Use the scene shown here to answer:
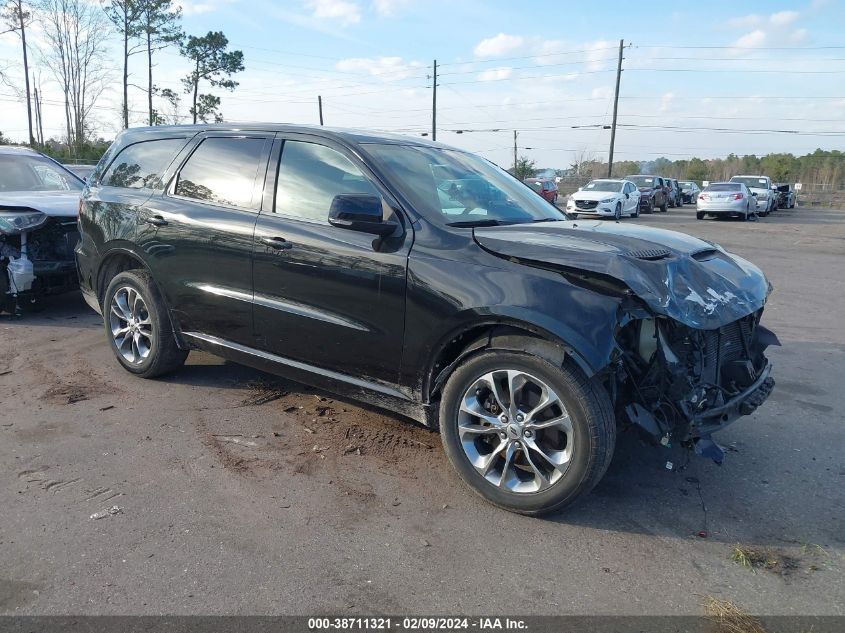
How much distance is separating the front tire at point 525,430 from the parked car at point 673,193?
35690 mm

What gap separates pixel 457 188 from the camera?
420cm

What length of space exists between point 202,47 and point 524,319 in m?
47.1

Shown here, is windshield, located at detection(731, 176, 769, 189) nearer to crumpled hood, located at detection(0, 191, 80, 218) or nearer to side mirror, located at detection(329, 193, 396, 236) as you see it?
crumpled hood, located at detection(0, 191, 80, 218)

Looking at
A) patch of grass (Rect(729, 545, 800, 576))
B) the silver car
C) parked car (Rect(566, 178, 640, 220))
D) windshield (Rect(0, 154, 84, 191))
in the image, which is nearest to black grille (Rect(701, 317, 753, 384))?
patch of grass (Rect(729, 545, 800, 576))

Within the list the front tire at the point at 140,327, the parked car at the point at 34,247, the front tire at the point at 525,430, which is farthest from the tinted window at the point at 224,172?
the parked car at the point at 34,247

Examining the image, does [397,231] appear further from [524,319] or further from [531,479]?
[531,479]

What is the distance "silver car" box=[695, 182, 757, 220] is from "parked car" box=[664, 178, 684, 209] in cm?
862

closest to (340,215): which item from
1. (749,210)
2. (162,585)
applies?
(162,585)

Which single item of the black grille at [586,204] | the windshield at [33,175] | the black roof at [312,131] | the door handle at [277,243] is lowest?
the black grille at [586,204]

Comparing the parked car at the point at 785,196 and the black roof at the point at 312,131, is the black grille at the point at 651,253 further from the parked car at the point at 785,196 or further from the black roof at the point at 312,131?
the parked car at the point at 785,196

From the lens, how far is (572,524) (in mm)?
3281

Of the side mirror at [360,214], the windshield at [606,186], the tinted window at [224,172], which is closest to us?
the side mirror at [360,214]

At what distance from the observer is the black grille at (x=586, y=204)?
2519cm

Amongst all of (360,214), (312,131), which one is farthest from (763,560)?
(312,131)
